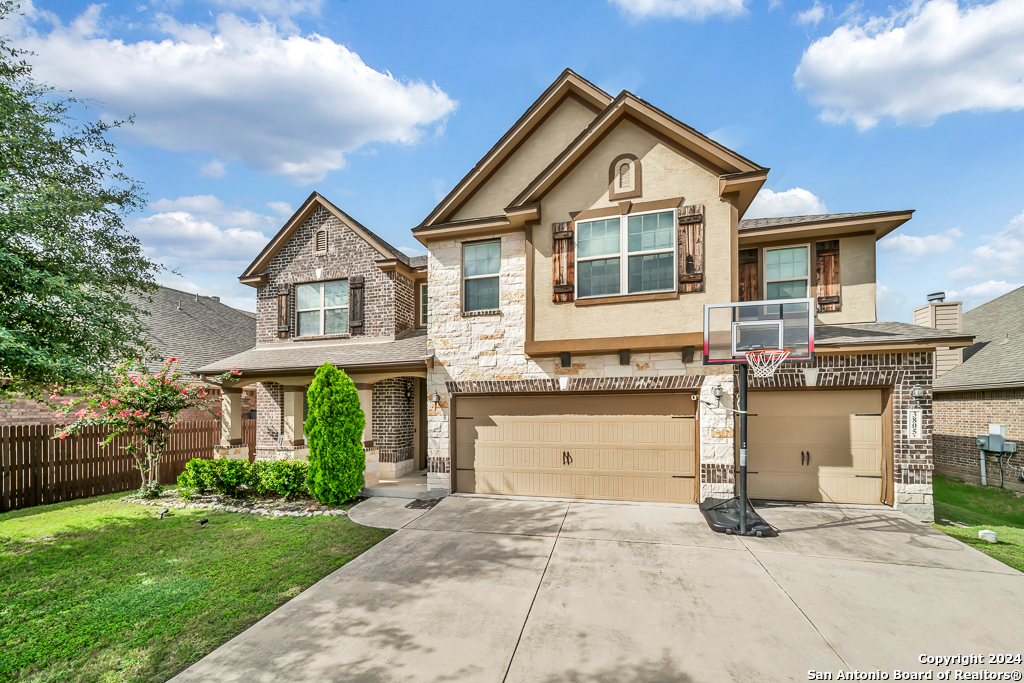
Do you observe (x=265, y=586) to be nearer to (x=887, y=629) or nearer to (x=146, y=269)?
(x=887, y=629)

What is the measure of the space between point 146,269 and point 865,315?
53.1ft

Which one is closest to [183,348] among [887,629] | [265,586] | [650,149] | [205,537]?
[205,537]

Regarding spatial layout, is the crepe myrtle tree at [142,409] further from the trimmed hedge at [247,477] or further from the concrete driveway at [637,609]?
the concrete driveway at [637,609]

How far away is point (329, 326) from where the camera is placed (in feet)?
43.3

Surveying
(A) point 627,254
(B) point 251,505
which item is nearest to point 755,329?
(A) point 627,254

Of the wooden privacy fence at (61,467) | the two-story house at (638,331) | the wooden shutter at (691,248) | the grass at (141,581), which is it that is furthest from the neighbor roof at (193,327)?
the wooden shutter at (691,248)

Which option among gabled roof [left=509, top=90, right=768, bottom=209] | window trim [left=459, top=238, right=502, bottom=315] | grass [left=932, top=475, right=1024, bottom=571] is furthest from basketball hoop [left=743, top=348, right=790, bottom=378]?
window trim [left=459, top=238, right=502, bottom=315]

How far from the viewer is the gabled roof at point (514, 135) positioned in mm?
10000

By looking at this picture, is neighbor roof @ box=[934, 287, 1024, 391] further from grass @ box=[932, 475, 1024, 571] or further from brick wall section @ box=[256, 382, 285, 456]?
brick wall section @ box=[256, 382, 285, 456]

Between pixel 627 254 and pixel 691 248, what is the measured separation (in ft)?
3.87

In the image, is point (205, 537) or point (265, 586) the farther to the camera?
point (205, 537)

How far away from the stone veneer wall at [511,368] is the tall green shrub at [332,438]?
5.49 ft

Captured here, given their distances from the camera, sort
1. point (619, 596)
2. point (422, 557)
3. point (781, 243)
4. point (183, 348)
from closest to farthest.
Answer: point (619, 596), point (422, 557), point (781, 243), point (183, 348)

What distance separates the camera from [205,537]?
7.22 m
